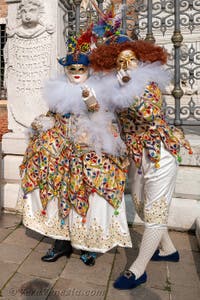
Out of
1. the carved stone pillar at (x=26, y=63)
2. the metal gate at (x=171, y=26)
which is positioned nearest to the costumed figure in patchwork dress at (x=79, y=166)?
the carved stone pillar at (x=26, y=63)

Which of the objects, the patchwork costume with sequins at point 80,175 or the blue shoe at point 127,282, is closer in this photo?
the blue shoe at point 127,282

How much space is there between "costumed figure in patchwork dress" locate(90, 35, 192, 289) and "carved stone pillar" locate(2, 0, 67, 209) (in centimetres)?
131

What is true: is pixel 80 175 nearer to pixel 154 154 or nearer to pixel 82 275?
pixel 154 154

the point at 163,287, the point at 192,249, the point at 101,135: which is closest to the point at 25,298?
the point at 163,287

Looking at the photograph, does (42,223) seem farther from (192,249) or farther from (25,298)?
(192,249)

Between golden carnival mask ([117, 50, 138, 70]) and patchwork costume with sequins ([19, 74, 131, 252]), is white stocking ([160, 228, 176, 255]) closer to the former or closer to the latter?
patchwork costume with sequins ([19, 74, 131, 252])

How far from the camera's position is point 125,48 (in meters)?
2.23

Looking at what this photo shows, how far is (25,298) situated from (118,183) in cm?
110

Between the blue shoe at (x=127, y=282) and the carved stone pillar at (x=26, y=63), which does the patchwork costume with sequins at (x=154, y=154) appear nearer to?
the blue shoe at (x=127, y=282)

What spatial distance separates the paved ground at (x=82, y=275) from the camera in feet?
7.09

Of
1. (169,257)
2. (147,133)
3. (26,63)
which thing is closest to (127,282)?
(169,257)

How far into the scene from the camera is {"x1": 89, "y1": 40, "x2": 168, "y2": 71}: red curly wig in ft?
7.29

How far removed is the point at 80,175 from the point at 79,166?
74 mm

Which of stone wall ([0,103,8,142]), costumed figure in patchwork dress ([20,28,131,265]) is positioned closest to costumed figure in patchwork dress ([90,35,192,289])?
costumed figure in patchwork dress ([20,28,131,265])
